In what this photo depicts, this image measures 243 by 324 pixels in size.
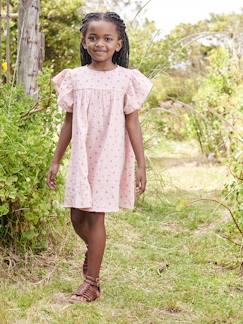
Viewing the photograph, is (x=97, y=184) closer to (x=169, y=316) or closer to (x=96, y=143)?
(x=96, y=143)

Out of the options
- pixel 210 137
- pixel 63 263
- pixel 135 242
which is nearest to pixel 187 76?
pixel 210 137

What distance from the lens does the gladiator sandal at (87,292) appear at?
10.4 ft

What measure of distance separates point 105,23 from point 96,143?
1.89ft

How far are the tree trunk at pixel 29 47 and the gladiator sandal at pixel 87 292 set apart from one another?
5.46 feet

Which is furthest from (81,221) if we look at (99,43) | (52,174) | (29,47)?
(29,47)

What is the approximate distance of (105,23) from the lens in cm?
310

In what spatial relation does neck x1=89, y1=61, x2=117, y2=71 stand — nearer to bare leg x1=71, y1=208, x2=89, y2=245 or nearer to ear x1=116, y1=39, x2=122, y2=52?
ear x1=116, y1=39, x2=122, y2=52

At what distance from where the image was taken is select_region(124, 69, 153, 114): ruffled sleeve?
3.16 meters

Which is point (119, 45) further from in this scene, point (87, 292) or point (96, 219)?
point (87, 292)

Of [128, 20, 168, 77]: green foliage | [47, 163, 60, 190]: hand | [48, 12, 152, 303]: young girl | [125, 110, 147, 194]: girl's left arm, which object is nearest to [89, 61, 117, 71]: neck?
[48, 12, 152, 303]: young girl

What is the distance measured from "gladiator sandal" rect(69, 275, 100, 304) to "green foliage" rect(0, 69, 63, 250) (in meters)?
0.52

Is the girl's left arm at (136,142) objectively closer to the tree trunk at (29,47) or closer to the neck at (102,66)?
the neck at (102,66)

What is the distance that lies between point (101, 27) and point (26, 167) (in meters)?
0.90

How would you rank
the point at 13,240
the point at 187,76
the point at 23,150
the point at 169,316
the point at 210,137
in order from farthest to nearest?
1. the point at 187,76
2. the point at 210,137
3. the point at 13,240
4. the point at 23,150
5. the point at 169,316
